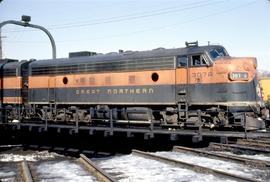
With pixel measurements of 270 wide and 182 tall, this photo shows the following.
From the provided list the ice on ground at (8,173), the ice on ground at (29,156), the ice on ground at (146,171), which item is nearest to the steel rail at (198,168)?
the ice on ground at (146,171)

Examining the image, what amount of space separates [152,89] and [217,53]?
11.9 ft

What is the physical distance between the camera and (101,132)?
65.9 feet

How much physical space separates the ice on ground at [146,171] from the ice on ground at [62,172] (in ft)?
2.46

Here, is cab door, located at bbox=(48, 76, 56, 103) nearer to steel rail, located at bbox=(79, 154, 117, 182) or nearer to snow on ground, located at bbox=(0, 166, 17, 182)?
snow on ground, located at bbox=(0, 166, 17, 182)

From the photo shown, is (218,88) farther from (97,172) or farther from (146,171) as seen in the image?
(97,172)

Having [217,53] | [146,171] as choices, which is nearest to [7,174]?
[146,171]

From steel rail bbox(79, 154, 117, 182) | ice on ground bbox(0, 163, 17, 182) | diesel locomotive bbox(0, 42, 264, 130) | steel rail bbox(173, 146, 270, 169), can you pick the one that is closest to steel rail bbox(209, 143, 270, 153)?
diesel locomotive bbox(0, 42, 264, 130)

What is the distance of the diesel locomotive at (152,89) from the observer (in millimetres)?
17406

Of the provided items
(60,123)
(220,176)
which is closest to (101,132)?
(60,123)

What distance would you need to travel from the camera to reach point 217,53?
60.1ft

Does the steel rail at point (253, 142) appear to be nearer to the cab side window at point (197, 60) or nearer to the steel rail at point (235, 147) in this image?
the steel rail at point (235, 147)

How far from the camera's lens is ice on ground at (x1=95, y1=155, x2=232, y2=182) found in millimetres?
10016

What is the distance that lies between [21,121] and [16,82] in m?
3.71

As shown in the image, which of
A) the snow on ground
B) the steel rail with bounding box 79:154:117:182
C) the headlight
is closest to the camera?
the steel rail with bounding box 79:154:117:182
